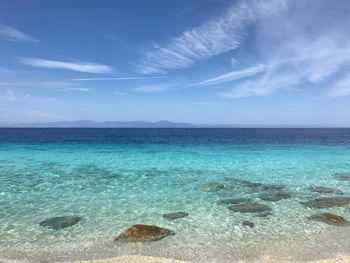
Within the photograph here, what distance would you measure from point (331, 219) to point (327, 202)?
295 centimetres

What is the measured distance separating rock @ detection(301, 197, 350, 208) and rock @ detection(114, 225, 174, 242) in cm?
757

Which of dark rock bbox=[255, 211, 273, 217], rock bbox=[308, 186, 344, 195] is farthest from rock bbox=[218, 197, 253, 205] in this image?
rock bbox=[308, 186, 344, 195]

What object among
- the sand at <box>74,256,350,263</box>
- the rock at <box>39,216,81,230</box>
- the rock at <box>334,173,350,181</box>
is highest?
the rock at <box>334,173,350,181</box>

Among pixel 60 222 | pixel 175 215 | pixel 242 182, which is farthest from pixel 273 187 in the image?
pixel 60 222

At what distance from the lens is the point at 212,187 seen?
18281 mm

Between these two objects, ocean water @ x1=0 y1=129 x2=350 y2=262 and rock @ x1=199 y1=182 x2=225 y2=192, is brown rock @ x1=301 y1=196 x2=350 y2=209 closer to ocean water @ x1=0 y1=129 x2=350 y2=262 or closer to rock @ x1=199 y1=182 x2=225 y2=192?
ocean water @ x1=0 y1=129 x2=350 y2=262

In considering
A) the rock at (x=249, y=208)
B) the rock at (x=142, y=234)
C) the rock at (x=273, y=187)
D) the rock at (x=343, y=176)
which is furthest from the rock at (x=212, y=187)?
the rock at (x=343, y=176)

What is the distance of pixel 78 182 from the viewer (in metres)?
20.1

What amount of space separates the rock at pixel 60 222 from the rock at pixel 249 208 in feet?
22.4

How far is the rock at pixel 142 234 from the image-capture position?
10.2 meters

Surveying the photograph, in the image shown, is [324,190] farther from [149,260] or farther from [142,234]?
[149,260]

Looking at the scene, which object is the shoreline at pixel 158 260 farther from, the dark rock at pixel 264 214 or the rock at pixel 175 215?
the dark rock at pixel 264 214

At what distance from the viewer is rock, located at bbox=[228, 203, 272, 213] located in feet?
44.8

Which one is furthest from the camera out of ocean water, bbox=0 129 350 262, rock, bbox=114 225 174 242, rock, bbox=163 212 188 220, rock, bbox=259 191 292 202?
rock, bbox=259 191 292 202
